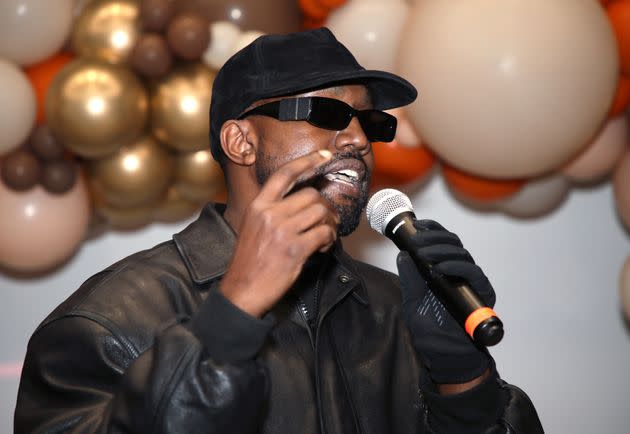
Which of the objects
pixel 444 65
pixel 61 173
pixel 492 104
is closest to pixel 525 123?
pixel 492 104

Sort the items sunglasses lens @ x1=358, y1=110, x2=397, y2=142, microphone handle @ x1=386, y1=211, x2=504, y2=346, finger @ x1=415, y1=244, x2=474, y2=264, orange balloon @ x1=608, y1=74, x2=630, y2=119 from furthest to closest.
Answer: orange balloon @ x1=608, y1=74, x2=630, y2=119 < sunglasses lens @ x1=358, y1=110, x2=397, y2=142 < finger @ x1=415, y1=244, x2=474, y2=264 < microphone handle @ x1=386, y1=211, x2=504, y2=346

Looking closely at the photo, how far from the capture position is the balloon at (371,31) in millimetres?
3127

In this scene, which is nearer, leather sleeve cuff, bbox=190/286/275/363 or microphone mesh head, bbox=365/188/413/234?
leather sleeve cuff, bbox=190/286/275/363

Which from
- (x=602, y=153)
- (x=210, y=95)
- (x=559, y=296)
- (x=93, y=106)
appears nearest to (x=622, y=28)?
(x=602, y=153)

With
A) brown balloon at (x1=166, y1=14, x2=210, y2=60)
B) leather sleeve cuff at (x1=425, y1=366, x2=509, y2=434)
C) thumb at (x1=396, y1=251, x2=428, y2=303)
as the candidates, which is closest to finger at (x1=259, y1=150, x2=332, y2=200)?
thumb at (x1=396, y1=251, x2=428, y2=303)

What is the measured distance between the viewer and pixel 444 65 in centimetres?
288

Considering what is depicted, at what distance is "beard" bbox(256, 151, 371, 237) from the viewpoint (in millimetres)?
1849

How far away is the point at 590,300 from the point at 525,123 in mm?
1301

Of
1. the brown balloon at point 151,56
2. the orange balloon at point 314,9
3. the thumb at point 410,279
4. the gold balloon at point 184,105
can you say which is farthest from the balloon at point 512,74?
the thumb at point 410,279

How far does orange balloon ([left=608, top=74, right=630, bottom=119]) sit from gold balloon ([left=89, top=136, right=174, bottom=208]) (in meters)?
1.68

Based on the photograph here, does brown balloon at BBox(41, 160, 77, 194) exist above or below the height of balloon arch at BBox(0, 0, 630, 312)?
below

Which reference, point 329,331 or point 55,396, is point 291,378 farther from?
point 55,396

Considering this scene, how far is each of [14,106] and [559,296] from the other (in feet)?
7.91

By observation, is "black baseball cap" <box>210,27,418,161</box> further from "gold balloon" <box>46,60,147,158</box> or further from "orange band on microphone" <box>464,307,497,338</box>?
"gold balloon" <box>46,60,147,158</box>
